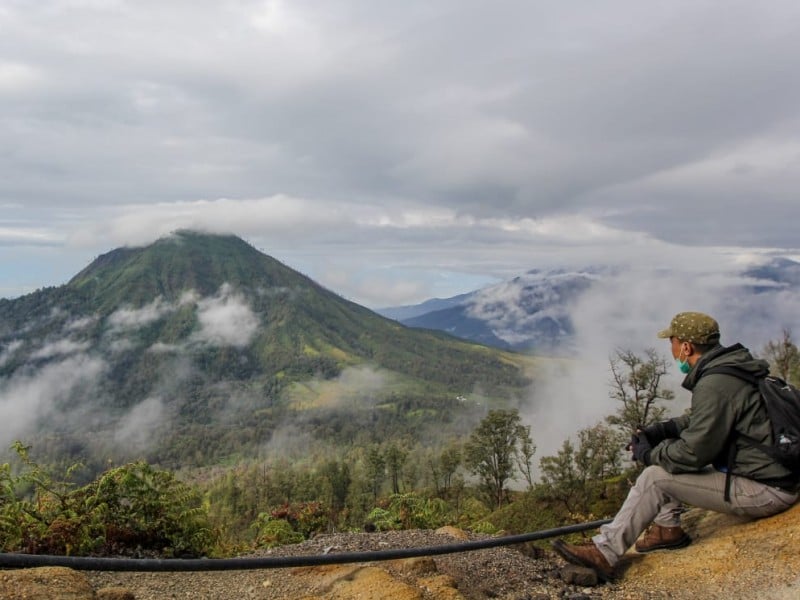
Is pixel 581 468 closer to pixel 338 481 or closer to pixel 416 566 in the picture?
pixel 416 566

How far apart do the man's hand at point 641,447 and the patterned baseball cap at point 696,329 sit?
1302 mm

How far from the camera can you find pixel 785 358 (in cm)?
5462

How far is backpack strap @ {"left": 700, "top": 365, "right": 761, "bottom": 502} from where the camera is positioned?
6262mm

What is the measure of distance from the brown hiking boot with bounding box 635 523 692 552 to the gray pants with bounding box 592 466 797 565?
573 millimetres

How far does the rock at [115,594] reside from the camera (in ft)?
17.6

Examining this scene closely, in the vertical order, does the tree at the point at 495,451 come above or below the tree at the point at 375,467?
above

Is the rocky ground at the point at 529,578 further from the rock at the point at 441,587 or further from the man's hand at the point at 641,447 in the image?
the man's hand at the point at 641,447

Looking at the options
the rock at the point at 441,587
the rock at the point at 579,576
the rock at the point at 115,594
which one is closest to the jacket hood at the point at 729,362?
the rock at the point at 579,576

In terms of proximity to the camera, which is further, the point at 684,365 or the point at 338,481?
the point at 338,481

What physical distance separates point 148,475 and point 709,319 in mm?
7927

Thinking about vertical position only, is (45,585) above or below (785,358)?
above

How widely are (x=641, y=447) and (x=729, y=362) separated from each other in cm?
146

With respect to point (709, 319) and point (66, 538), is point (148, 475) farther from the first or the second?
point (709, 319)

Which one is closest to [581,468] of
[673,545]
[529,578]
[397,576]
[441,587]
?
[673,545]
